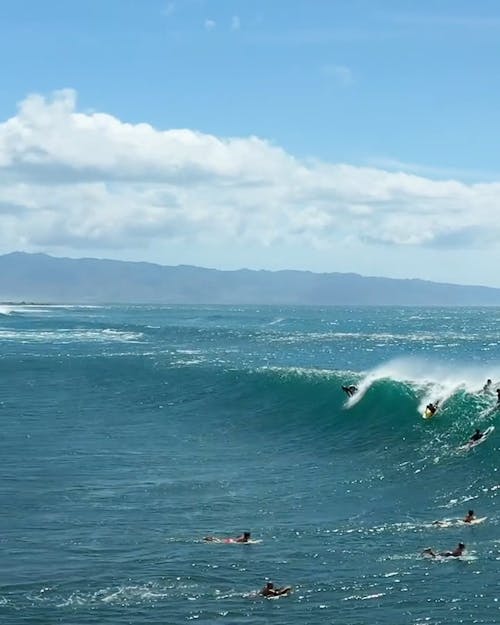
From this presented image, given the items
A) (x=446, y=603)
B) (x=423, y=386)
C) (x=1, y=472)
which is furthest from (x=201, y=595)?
(x=423, y=386)

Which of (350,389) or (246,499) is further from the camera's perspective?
(350,389)

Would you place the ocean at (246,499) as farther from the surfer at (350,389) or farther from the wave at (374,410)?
the surfer at (350,389)

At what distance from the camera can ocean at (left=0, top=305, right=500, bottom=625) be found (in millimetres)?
20391

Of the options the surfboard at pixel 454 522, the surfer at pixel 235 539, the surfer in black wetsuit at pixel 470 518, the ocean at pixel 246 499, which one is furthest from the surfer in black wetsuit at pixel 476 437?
the surfer at pixel 235 539

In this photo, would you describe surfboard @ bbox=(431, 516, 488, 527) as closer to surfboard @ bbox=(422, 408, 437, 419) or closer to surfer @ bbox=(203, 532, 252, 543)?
surfer @ bbox=(203, 532, 252, 543)

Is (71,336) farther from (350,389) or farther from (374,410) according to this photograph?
(374,410)

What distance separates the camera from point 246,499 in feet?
96.8

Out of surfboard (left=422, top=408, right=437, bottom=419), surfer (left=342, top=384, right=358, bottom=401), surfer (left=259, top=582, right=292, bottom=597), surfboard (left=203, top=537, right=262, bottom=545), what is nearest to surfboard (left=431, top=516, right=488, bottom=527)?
surfboard (left=203, top=537, right=262, bottom=545)

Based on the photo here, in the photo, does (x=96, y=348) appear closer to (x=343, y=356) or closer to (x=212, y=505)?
(x=343, y=356)

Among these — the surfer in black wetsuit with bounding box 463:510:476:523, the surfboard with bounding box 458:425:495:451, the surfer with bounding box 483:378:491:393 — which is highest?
the surfer with bounding box 483:378:491:393

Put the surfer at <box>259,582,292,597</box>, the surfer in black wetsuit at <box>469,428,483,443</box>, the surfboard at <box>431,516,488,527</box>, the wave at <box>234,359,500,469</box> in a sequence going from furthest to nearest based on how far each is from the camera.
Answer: the wave at <box>234,359,500,469</box> → the surfer in black wetsuit at <box>469,428,483,443</box> → the surfboard at <box>431,516,488,527</box> → the surfer at <box>259,582,292,597</box>

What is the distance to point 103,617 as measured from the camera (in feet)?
63.7

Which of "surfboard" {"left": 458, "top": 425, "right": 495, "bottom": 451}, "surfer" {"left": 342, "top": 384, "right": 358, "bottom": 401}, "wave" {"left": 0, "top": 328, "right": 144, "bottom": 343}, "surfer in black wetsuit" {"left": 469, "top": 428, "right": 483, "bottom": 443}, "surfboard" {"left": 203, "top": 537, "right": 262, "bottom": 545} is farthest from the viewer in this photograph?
"wave" {"left": 0, "top": 328, "right": 144, "bottom": 343}

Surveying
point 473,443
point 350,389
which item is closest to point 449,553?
point 473,443
